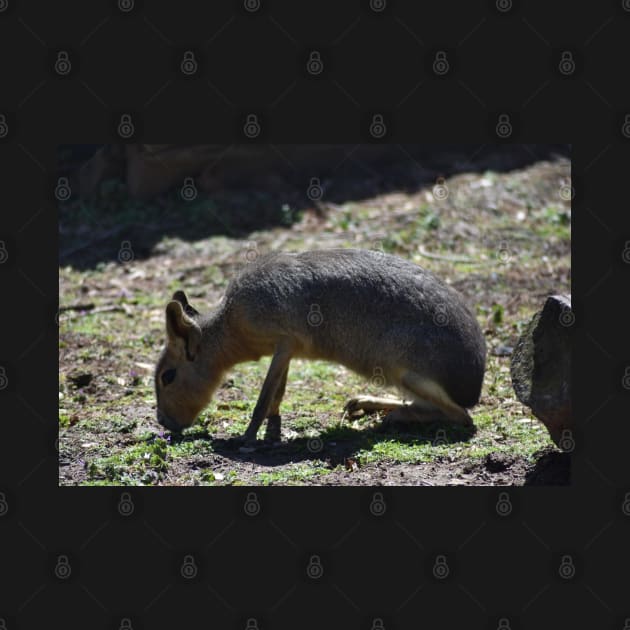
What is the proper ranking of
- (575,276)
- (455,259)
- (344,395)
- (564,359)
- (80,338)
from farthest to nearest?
(455,259)
(80,338)
(344,395)
(564,359)
(575,276)

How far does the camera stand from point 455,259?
14.6 meters

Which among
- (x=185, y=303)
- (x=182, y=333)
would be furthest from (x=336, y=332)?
(x=185, y=303)

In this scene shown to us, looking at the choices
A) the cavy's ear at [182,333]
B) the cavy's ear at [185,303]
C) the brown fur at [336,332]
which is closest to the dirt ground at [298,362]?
the brown fur at [336,332]

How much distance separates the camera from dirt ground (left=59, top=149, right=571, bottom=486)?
27.3 feet

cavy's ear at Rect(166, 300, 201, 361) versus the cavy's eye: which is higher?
cavy's ear at Rect(166, 300, 201, 361)

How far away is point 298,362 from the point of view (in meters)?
11.9

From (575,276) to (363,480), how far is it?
2.47m

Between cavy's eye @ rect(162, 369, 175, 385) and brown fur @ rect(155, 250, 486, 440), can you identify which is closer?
brown fur @ rect(155, 250, 486, 440)

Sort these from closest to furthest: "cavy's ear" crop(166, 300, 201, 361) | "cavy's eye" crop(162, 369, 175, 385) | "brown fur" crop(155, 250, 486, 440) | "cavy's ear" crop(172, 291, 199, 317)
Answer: "brown fur" crop(155, 250, 486, 440), "cavy's ear" crop(166, 300, 201, 361), "cavy's eye" crop(162, 369, 175, 385), "cavy's ear" crop(172, 291, 199, 317)

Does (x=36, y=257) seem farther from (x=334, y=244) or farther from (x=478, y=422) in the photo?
(x=334, y=244)

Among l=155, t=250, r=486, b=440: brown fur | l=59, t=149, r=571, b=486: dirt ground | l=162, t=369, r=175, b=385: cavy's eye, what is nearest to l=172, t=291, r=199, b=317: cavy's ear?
l=155, t=250, r=486, b=440: brown fur

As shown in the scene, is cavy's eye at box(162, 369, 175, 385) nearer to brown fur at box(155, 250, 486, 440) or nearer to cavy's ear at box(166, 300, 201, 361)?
brown fur at box(155, 250, 486, 440)

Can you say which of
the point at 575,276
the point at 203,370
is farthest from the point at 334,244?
the point at 575,276

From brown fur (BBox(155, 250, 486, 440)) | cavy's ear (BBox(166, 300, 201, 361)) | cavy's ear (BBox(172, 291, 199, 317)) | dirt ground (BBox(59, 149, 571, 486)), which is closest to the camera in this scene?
dirt ground (BBox(59, 149, 571, 486))
